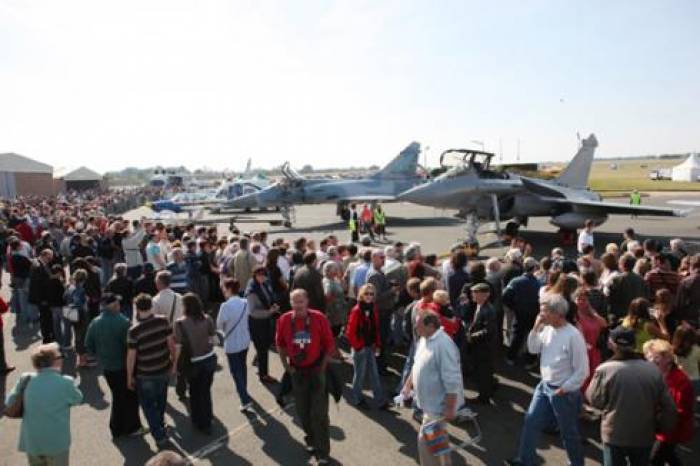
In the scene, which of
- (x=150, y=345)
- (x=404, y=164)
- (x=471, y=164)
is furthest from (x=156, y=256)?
(x=404, y=164)

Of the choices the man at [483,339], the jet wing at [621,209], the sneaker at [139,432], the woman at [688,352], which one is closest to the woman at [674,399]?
the woman at [688,352]

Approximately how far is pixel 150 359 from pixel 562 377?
13.1 ft

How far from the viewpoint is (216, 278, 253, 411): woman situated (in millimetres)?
5727

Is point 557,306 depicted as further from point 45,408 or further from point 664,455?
point 45,408

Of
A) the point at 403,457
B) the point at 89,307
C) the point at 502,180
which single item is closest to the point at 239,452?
the point at 403,457

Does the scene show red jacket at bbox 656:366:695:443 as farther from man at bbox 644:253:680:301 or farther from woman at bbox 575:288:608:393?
man at bbox 644:253:680:301

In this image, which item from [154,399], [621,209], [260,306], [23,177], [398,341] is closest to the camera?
[154,399]

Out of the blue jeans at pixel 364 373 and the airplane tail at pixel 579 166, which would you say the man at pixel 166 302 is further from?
the airplane tail at pixel 579 166

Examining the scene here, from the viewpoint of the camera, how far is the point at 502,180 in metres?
18.1

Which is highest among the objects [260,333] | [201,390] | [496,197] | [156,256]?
[496,197]

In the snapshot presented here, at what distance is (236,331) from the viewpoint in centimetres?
575

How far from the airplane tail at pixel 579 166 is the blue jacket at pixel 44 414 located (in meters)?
20.8

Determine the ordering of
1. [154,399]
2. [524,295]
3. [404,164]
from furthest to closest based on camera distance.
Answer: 1. [404,164]
2. [524,295]
3. [154,399]

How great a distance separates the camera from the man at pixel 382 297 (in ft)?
22.3
